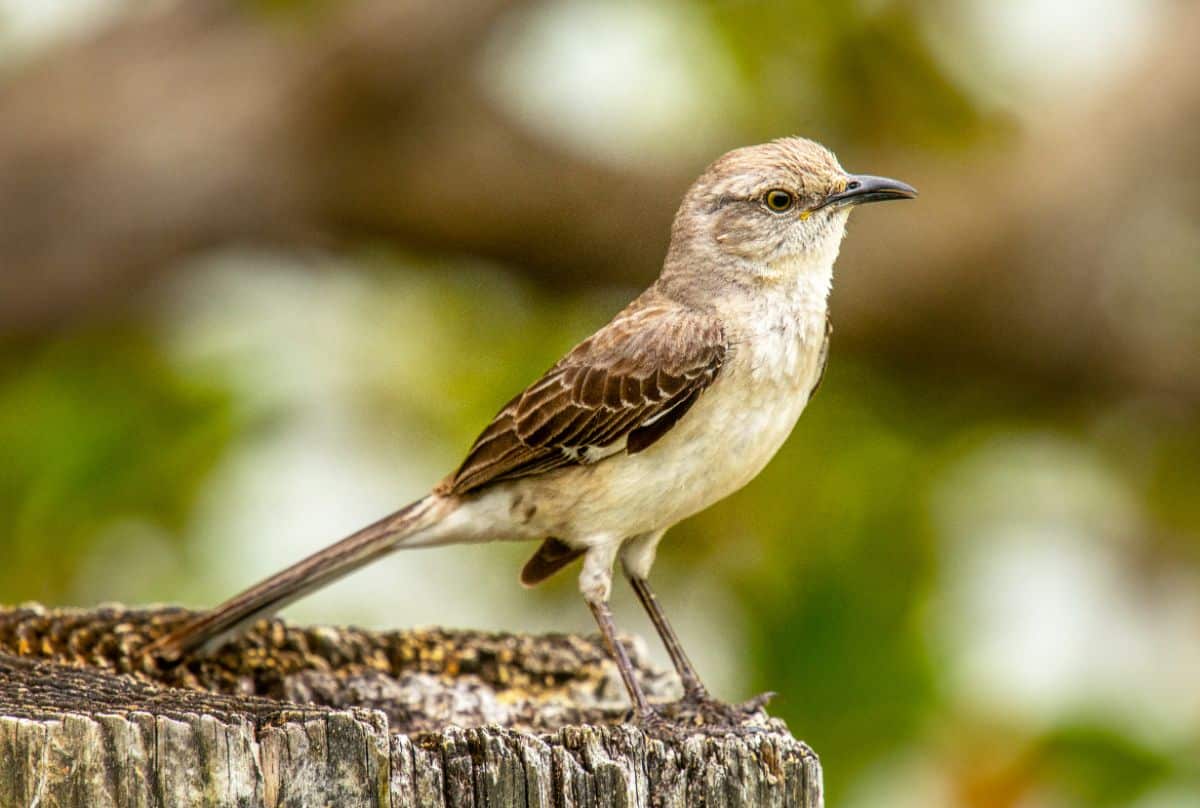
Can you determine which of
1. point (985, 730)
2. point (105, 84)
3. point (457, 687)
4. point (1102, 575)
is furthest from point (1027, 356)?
point (105, 84)

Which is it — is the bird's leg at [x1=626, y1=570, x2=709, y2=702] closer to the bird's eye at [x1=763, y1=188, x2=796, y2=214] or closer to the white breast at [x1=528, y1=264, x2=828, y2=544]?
the white breast at [x1=528, y1=264, x2=828, y2=544]

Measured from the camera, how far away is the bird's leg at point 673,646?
5.59 m

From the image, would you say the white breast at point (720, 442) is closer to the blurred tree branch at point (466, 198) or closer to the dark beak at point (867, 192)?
the dark beak at point (867, 192)

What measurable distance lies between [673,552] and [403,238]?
8.82 feet

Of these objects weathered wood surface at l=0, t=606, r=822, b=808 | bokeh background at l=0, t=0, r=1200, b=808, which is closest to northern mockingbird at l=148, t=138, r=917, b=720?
weathered wood surface at l=0, t=606, r=822, b=808

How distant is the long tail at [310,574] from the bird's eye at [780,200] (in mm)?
1550

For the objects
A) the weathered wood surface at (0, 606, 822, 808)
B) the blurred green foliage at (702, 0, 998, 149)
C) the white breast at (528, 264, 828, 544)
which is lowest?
the weathered wood surface at (0, 606, 822, 808)

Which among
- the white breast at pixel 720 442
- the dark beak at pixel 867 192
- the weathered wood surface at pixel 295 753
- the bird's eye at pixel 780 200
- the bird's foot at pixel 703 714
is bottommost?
the weathered wood surface at pixel 295 753

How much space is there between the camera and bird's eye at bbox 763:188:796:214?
5824 mm

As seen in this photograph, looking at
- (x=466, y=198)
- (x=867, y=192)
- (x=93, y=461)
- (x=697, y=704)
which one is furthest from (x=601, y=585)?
(x=466, y=198)

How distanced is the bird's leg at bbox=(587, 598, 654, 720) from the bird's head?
129 cm

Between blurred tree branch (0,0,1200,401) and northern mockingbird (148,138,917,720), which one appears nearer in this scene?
northern mockingbird (148,138,917,720)

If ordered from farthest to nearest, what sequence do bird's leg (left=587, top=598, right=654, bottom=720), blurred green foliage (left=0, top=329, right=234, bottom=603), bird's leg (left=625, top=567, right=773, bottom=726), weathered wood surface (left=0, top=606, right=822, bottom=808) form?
blurred green foliage (left=0, top=329, right=234, bottom=603) → bird's leg (left=625, top=567, right=773, bottom=726) → bird's leg (left=587, top=598, right=654, bottom=720) → weathered wood surface (left=0, top=606, right=822, bottom=808)

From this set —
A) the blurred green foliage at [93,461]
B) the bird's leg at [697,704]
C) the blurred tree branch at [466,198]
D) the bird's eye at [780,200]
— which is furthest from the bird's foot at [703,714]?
the blurred tree branch at [466,198]
